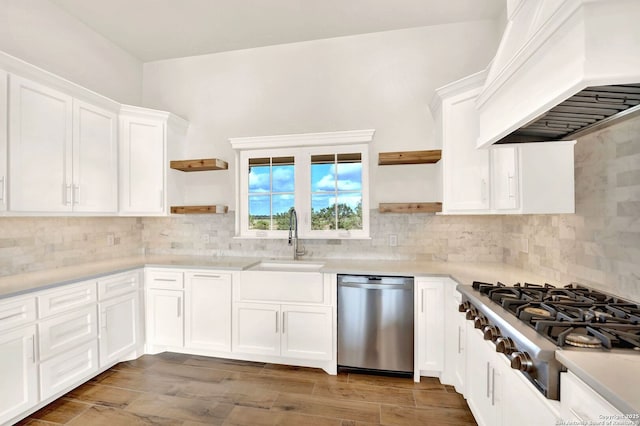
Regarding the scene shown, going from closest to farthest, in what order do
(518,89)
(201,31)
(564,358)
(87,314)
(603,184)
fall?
(564,358) < (518,89) < (603,184) < (87,314) < (201,31)

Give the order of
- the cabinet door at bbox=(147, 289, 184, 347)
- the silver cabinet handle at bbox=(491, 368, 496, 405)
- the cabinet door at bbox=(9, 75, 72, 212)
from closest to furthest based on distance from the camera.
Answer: the silver cabinet handle at bbox=(491, 368, 496, 405) → the cabinet door at bbox=(9, 75, 72, 212) → the cabinet door at bbox=(147, 289, 184, 347)

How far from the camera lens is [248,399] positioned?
2.25 metres

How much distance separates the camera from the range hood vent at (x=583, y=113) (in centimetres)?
115

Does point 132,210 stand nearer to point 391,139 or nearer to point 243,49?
point 243,49

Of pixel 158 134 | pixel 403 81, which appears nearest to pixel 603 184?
pixel 403 81

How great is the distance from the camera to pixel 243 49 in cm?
345

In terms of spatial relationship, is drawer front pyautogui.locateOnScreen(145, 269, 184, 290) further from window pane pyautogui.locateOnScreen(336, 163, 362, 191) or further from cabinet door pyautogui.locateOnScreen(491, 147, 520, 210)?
cabinet door pyautogui.locateOnScreen(491, 147, 520, 210)

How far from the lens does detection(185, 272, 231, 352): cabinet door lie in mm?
2797

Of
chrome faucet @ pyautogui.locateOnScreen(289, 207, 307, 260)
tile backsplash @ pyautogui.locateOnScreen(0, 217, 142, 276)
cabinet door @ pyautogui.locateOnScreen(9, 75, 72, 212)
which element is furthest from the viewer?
chrome faucet @ pyautogui.locateOnScreen(289, 207, 307, 260)

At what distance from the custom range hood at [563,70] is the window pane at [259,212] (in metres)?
2.30

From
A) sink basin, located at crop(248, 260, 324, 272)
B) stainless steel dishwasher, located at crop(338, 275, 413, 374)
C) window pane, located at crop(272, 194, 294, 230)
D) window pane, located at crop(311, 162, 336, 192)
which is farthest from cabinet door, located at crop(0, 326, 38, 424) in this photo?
window pane, located at crop(311, 162, 336, 192)

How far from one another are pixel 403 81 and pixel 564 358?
285 centimetres

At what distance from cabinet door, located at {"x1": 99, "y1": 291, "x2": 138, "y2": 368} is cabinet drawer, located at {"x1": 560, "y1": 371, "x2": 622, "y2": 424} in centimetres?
309

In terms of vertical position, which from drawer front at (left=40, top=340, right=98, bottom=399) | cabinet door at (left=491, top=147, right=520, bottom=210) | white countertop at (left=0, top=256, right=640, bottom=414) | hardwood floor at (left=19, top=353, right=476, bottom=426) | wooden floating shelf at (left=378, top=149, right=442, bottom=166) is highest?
wooden floating shelf at (left=378, top=149, right=442, bottom=166)
